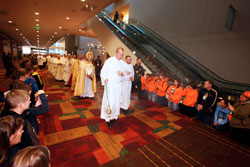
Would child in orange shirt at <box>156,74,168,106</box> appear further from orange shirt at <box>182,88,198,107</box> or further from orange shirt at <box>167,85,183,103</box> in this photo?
orange shirt at <box>182,88,198,107</box>

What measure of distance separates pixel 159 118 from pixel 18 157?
340 centimetres

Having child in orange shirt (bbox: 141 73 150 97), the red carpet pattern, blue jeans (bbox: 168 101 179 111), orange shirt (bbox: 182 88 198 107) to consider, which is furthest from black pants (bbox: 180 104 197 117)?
child in orange shirt (bbox: 141 73 150 97)

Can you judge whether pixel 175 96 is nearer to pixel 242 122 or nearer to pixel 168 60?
pixel 242 122

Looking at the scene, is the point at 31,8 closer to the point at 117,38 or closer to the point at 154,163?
the point at 117,38

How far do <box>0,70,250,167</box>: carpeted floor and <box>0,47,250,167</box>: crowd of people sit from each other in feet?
1.22

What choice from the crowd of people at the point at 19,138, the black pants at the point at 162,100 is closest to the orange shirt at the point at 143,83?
the black pants at the point at 162,100

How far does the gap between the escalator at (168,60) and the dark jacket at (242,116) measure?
2.25m

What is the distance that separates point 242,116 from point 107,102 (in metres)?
2.93

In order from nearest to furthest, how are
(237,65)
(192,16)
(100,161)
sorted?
(100,161) < (237,65) < (192,16)

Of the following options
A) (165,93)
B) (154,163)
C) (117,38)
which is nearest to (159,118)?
(165,93)

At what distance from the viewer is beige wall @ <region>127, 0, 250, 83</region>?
612cm

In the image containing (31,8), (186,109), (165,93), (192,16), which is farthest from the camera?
(192,16)

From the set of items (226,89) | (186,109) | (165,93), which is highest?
(226,89)

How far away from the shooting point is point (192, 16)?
314 inches
